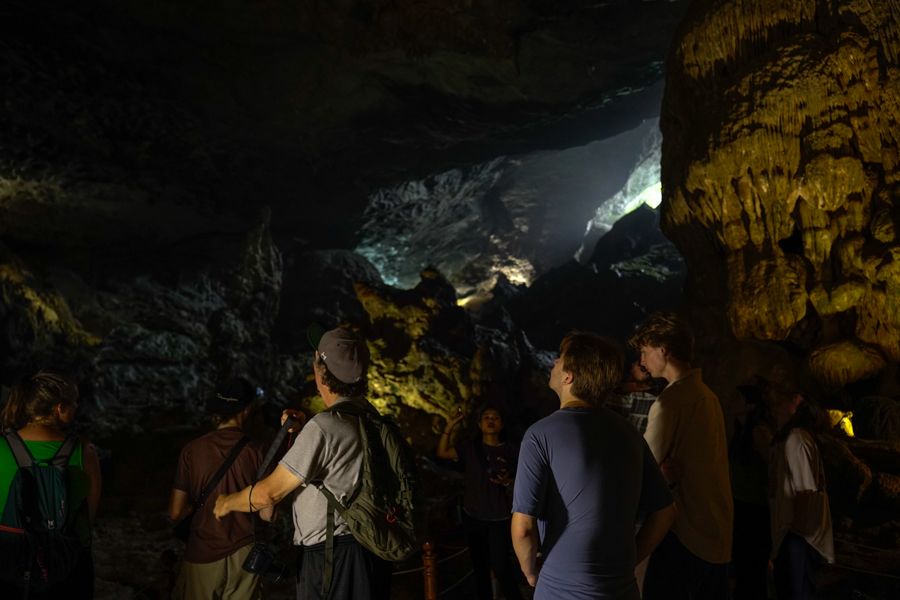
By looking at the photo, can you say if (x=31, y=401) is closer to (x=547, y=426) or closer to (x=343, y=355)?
(x=343, y=355)

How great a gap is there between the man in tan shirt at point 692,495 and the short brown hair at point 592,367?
58cm

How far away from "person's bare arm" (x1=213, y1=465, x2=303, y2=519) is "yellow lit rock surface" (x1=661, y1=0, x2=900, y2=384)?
6748 mm

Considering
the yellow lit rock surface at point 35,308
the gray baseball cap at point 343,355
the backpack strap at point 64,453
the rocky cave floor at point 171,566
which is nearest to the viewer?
the gray baseball cap at point 343,355

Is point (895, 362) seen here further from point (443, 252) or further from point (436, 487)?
point (443, 252)

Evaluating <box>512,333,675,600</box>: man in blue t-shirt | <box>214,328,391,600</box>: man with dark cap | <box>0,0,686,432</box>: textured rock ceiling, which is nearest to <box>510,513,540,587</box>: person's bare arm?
<box>512,333,675,600</box>: man in blue t-shirt

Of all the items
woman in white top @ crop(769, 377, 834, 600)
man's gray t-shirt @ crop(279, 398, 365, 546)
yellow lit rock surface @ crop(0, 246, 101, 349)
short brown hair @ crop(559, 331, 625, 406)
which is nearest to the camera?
short brown hair @ crop(559, 331, 625, 406)

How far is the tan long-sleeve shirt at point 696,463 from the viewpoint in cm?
227

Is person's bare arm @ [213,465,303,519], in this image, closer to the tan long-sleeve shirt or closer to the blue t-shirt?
the blue t-shirt

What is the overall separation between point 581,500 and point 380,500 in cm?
70

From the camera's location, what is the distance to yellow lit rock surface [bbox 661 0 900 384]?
6633 mm

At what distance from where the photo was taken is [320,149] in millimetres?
14062

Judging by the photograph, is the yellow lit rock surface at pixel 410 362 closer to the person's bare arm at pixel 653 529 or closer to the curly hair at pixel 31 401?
the curly hair at pixel 31 401

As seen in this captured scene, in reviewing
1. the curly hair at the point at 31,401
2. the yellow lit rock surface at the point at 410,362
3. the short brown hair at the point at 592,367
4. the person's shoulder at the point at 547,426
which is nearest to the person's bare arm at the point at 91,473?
the curly hair at the point at 31,401

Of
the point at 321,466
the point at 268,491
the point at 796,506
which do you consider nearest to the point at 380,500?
the point at 321,466
